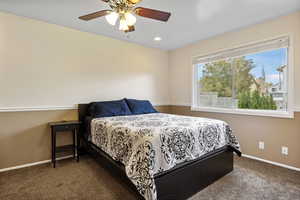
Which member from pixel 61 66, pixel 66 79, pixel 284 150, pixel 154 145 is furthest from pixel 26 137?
pixel 284 150

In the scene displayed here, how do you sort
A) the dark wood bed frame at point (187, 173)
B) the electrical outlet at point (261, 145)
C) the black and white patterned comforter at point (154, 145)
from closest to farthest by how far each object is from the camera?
the black and white patterned comforter at point (154, 145) → the dark wood bed frame at point (187, 173) → the electrical outlet at point (261, 145)

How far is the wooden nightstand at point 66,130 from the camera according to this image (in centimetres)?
273

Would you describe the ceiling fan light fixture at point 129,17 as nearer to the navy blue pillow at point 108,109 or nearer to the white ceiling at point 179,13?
the white ceiling at point 179,13

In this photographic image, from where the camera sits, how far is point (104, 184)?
219 cm

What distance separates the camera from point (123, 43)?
389 cm

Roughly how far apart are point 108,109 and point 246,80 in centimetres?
276

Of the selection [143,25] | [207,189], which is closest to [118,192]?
[207,189]

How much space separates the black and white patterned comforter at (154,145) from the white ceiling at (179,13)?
1.70 meters

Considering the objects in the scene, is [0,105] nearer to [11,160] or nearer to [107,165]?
[11,160]

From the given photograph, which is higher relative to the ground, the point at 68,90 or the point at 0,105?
the point at 68,90

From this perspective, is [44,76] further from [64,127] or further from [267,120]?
[267,120]

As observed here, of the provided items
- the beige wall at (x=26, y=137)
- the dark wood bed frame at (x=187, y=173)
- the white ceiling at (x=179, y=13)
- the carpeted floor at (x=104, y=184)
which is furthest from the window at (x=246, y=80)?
the beige wall at (x=26, y=137)

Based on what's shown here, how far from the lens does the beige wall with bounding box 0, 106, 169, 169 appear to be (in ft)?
8.52

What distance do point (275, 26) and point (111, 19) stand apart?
2.68 m
